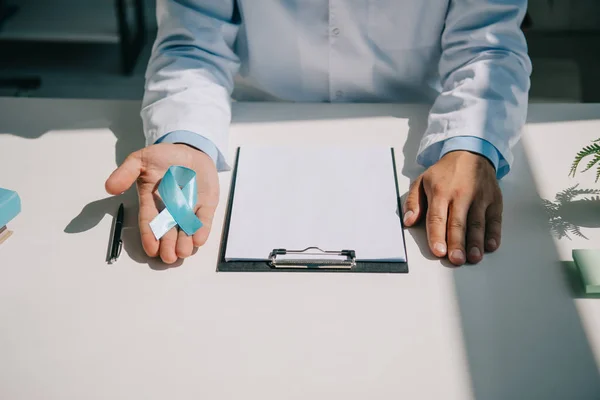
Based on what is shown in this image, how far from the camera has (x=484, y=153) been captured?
3.73ft

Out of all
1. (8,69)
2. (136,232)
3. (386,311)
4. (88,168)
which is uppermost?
(8,69)

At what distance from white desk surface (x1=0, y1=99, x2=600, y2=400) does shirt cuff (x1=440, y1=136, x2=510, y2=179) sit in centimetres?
3

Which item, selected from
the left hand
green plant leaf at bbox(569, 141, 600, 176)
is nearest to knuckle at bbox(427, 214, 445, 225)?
the left hand

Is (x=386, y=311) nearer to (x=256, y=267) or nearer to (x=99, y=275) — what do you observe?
(x=256, y=267)

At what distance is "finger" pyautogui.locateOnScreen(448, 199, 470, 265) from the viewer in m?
0.98

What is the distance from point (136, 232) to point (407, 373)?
507 millimetres

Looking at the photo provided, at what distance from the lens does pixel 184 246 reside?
999 mm

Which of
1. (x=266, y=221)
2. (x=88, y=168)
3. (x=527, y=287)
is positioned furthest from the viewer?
(x=88, y=168)

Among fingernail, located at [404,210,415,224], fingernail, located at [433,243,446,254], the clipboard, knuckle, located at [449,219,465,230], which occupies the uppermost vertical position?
fingernail, located at [404,210,415,224]

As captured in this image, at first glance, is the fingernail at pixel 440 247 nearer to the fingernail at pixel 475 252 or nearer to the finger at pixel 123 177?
the fingernail at pixel 475 252

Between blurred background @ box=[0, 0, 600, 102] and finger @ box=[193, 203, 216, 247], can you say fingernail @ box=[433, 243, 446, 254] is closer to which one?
finger @ box=[193, 203, 216, 247]

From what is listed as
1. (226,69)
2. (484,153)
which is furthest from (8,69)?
(484,153)

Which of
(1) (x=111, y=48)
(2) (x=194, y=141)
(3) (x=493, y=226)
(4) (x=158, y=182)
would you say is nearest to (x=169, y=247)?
(4) (x=158, y=182)

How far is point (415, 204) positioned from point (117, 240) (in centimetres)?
50
